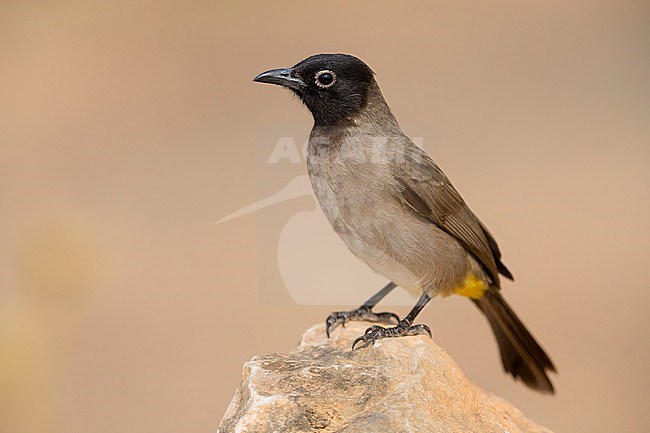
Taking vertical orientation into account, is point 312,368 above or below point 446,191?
below

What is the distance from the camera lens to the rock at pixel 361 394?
2787mm

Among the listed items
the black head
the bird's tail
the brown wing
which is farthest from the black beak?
the bird's tail

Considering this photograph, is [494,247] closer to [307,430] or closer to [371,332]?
[371,332]

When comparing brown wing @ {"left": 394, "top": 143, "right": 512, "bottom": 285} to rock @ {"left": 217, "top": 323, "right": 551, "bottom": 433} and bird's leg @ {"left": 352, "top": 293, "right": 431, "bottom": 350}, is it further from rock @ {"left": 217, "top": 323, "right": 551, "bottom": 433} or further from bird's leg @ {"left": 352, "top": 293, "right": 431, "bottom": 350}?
rock @ {"left": 217, "top": 323, "right": 551, "bottom": 433}

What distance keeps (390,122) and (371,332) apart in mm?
1046

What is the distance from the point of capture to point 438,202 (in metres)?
4.03

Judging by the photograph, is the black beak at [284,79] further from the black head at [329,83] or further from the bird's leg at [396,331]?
the bird's leg at [396,331]

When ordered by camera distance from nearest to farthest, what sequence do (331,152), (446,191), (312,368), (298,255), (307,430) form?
1. (307,430)
2. (312,368)
3. (331,152)
4. (446,191)
5. (298,255)

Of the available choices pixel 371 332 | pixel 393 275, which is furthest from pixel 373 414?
pixel 393 275

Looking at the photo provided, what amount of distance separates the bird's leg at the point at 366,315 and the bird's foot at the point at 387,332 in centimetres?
38

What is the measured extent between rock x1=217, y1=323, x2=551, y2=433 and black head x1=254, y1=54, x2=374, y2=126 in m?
1.08

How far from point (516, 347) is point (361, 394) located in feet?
5.82

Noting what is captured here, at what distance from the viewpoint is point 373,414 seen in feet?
9.29

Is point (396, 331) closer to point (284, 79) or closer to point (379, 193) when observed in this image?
point (379, 193)
